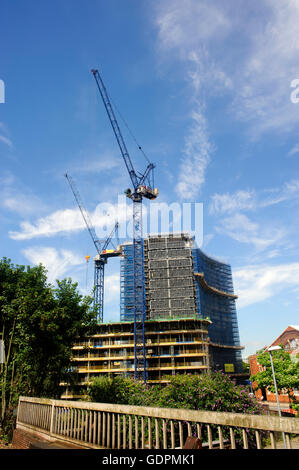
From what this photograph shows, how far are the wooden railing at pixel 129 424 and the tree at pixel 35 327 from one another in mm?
8479

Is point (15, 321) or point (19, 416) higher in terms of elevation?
point (15, 321)

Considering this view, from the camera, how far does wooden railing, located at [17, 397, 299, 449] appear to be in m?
4.11

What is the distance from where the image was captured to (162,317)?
2822 inches

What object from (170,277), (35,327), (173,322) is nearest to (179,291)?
(170,277)

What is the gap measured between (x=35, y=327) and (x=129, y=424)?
48.2 feet

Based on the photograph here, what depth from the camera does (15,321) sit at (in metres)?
19.8

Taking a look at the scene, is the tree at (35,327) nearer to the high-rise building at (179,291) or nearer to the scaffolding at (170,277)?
the high-rise building at (179,291)

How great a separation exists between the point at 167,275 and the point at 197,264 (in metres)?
10.3

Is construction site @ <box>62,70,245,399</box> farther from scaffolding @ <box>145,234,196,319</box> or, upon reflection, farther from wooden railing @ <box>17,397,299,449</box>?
wooden railing @ <box>17,397,299,449</box>

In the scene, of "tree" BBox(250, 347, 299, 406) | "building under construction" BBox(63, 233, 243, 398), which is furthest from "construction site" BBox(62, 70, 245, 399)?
"tree" BBox(250, 347, 299, 406)

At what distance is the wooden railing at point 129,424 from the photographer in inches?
162

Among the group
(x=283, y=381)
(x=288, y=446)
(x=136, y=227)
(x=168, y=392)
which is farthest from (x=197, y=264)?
(x=288, y=446)
